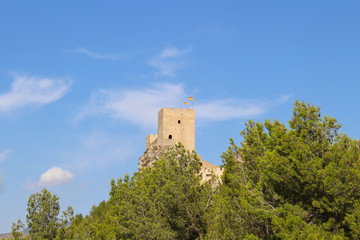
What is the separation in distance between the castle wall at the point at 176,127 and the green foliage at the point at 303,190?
5410cm

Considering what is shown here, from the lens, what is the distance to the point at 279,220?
1695cm

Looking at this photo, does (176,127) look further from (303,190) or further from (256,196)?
(303,190)

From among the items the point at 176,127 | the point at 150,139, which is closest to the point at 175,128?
the point at 176,127

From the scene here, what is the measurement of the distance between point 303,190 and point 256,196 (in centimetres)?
223

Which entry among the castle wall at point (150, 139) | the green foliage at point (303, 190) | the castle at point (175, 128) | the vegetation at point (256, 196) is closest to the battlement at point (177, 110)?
the castle at point (175, 128)

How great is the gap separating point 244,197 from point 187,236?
6.01 meters

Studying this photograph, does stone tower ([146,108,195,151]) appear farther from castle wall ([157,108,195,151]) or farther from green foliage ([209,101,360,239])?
green foliage ([209,101,360,239])

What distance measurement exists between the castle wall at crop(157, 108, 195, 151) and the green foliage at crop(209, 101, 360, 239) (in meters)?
54.1

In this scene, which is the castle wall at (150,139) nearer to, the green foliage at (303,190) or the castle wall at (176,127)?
the castle wall at (176,127)

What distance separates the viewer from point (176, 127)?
251ft

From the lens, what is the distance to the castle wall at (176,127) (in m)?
75.8

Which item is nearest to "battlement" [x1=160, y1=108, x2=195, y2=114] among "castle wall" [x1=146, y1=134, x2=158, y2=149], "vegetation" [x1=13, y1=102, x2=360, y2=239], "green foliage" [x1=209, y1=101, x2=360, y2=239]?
"castle wall" [x1=146, y1=134, x2=158, y2=149]

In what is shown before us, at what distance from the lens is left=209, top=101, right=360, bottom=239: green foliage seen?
16594 mm

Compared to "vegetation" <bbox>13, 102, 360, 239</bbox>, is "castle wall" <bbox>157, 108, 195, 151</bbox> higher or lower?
higher
